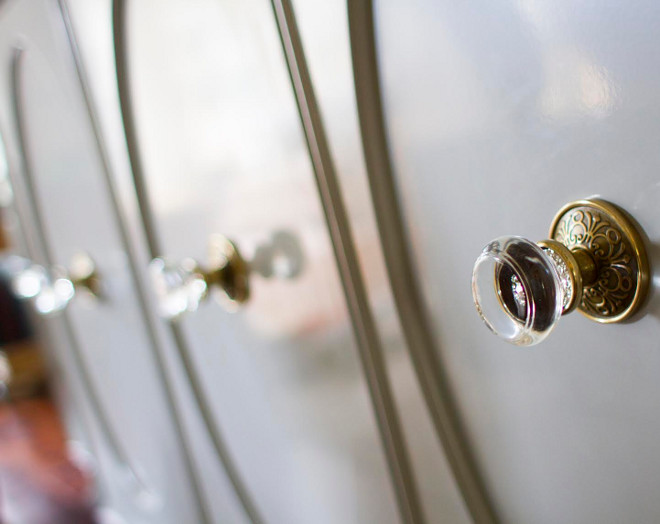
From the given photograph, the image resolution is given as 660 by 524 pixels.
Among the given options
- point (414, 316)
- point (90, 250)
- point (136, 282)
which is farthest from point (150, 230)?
point (414, 316)

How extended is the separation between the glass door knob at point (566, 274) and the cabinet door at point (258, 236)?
16 centimetres

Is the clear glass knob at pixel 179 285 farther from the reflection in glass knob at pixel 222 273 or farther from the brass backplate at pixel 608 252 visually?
the brass backplate at pixel 608 252

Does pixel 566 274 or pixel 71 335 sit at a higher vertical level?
pixel 566 274

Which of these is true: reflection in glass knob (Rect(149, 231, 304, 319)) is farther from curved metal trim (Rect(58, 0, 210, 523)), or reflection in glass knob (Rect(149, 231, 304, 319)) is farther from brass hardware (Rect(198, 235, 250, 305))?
curved metal trim (Rect(58, 0, 210, 523))

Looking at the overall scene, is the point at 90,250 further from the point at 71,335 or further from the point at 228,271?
the point at 228,271

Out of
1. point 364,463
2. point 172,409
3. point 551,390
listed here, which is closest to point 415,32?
point 551,390

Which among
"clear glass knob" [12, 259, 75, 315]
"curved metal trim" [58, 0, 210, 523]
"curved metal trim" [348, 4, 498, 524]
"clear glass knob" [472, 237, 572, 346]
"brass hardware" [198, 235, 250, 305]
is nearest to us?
"clear glass knob" [472, 237, 572, 346]

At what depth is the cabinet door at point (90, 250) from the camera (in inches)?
27.7

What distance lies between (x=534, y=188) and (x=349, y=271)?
14 centimetres

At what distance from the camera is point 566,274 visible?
0.27 m

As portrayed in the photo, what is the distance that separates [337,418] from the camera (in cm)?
47

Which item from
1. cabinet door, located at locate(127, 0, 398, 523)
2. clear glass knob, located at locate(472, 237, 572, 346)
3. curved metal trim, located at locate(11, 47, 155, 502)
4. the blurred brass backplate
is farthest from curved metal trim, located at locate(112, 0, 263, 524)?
clear glass knob, located at locate(472, 237, 572, 346)

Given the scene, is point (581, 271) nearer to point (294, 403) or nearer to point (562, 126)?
point (562, 126)

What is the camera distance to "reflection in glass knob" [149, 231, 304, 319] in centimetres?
46
